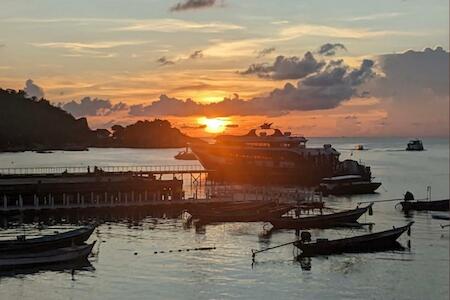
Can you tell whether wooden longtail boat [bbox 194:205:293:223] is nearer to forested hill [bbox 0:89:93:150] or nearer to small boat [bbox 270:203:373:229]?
small boat [bbox 270:203:373:229]

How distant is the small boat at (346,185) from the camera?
91.9 m

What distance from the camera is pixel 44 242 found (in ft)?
140

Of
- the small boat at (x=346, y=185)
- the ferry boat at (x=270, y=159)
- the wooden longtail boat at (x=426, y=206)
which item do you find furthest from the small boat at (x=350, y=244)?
the ferry boat at (x=270, y=159)

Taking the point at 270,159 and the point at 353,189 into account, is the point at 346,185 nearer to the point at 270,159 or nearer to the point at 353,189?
the point at 353,189

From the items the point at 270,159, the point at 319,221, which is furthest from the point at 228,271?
the point at 270,159

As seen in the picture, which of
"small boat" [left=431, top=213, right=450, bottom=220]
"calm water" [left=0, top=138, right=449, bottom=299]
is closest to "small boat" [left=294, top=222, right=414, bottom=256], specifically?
"calm water" [left=0, top=138, right=449, bottom=299]

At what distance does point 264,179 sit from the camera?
10631 cm

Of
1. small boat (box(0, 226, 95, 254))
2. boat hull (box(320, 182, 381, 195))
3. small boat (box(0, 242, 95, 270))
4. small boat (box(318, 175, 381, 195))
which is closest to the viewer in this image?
small boat (box(0, 242, 95, 270))

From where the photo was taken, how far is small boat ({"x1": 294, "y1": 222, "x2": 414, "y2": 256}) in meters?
47.0

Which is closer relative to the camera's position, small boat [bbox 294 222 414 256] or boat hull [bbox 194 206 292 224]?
small boat [bbox 294 222 414 256]

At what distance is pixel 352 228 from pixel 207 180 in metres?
55.5

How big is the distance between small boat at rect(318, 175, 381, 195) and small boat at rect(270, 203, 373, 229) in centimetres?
2831

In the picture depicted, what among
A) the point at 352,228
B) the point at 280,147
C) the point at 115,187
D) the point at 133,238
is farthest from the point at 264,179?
the point at 133,238

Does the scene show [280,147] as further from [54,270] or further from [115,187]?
[54,270]
